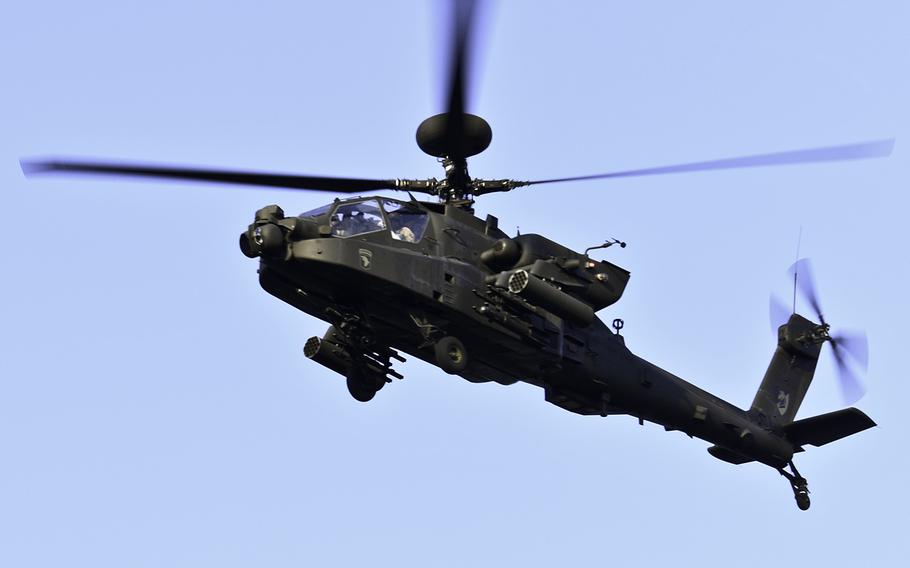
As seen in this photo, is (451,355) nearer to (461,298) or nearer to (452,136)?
(461,298)

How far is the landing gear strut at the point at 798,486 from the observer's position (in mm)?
25703

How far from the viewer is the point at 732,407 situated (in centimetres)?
2509

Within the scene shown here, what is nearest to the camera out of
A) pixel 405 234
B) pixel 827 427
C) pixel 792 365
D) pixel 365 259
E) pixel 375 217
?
pixel 365 259

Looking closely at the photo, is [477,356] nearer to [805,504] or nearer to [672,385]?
[672,385]

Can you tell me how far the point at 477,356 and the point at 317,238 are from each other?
11.5 feet

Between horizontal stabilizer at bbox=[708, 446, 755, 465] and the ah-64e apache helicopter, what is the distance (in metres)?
3.21

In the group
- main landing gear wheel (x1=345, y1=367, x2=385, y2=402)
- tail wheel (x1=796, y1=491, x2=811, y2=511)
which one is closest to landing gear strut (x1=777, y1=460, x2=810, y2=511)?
tail wheel (x1=796, y1=491, x2=811, y2=511)

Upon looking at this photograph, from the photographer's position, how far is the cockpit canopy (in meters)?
19.8

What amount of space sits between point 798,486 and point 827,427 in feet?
4.38

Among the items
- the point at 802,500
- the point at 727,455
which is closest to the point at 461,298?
the point at 727,455

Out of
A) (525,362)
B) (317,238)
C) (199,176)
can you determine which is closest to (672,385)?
(525,362)

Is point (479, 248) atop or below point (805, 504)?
atop

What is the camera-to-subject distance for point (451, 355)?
19.9 metres

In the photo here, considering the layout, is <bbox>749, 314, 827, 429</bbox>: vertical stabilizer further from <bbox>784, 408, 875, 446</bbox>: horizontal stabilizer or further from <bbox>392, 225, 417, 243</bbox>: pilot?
<bbox>392, 225, 417, 243</bbox>: pilot
